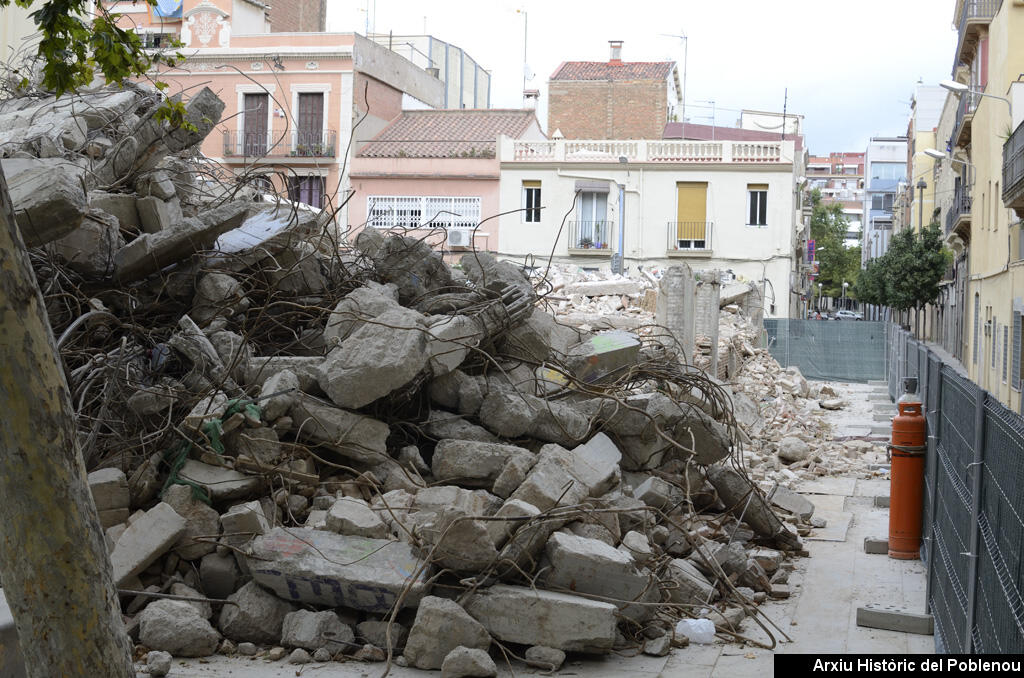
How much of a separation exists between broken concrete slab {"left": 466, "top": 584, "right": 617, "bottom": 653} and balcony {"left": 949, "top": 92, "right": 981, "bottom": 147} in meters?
32.7

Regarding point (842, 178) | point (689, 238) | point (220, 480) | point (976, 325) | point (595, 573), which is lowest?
point (595, 573)

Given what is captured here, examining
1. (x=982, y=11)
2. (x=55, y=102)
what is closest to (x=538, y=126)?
(x=982, y=11)

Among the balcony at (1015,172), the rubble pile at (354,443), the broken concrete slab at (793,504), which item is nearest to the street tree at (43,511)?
the rubble pile at (354,443)

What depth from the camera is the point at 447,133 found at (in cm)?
3650

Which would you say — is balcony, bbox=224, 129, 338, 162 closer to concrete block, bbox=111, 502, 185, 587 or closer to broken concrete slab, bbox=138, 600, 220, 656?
concrete block, bbox=111, 502, 185, 587

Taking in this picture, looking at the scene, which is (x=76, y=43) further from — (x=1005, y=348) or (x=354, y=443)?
(x=1005, y=348)

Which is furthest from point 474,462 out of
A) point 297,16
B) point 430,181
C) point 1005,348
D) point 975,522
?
point 297,16

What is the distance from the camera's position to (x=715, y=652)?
223 inches

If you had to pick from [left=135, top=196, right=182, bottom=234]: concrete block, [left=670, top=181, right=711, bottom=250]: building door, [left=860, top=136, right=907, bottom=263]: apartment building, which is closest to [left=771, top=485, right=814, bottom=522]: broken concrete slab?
[left=135, top=196, right=182, bottom=234]: concrete block

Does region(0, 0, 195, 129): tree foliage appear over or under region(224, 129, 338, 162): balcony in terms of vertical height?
under

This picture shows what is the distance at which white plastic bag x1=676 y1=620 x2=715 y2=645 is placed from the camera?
228 inches

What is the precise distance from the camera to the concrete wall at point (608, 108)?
4166 cm

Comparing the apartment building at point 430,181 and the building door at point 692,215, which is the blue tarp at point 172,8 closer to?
the apartment building at point 430,181

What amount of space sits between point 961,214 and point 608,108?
14378 millimetres
